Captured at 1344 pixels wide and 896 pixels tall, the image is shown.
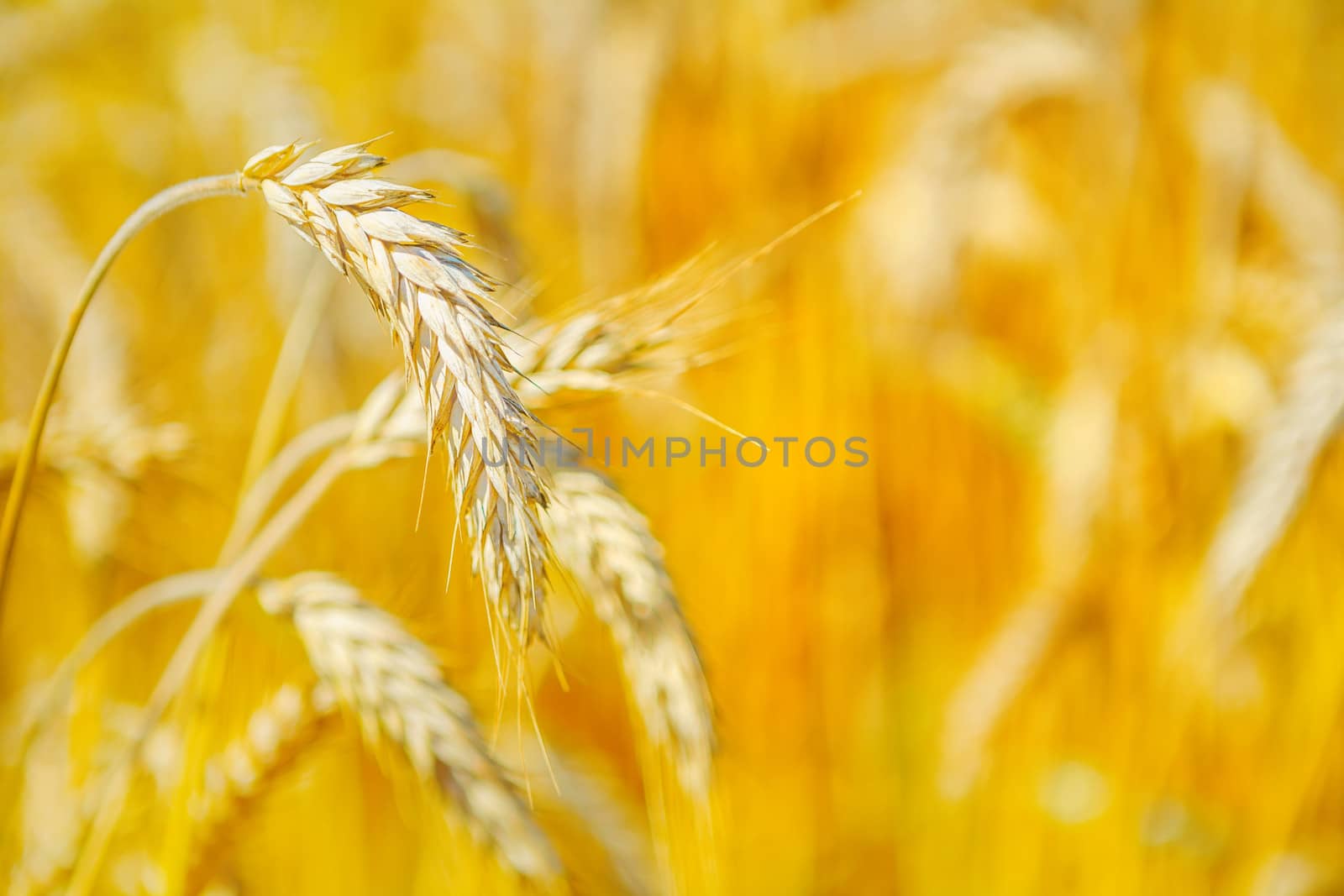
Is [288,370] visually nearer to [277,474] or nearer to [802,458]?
[277,474]

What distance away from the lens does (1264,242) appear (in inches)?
58.4

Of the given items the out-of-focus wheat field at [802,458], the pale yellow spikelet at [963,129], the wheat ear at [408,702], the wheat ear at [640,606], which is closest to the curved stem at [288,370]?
the out-of-focus wheat field at [802,458]

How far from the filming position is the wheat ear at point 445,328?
1.16 ft

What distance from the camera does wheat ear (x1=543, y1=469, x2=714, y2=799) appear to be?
0.50 meters

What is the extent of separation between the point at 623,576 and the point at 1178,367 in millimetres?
915

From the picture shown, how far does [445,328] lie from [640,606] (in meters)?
0.25

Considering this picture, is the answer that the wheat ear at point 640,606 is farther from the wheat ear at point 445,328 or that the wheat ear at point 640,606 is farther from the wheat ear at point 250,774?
the wheat ear at point 250,774

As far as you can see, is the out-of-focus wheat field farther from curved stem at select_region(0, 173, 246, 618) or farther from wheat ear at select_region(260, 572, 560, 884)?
curved stem at select_region(0, 173, 246, 618)

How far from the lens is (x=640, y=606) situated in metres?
0.53

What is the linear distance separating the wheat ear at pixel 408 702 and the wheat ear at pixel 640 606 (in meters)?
0.11

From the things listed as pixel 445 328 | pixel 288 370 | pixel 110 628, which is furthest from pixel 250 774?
pixel 445 328

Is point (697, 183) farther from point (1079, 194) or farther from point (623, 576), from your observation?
point (623, 576)

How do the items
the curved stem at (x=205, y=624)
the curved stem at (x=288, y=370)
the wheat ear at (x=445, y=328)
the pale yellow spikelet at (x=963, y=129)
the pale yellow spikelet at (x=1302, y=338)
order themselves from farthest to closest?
the pale yellow spikelet at (x=963, y=129)
the pale yellow spikelet at (x=1302, y=338)
the curved stem at (x=288, y=370)
the curved stem at (x=205, y=624)
the wheat ear at (x=445, y=328)

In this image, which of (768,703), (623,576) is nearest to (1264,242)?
(768,703)
